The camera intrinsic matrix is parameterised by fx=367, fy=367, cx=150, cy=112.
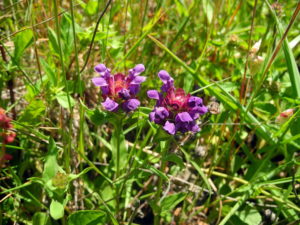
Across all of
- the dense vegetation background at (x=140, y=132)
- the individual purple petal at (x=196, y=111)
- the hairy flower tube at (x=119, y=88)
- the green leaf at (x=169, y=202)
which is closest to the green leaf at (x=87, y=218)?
the dense vegetation background at (x=140, y=132)

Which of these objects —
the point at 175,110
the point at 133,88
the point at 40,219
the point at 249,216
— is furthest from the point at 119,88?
the point at 249,216

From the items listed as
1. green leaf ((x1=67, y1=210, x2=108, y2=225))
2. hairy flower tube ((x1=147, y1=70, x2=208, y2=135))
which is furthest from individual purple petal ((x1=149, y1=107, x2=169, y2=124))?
green leaf ((x1=67, y1=210, x2=108, y2=225))

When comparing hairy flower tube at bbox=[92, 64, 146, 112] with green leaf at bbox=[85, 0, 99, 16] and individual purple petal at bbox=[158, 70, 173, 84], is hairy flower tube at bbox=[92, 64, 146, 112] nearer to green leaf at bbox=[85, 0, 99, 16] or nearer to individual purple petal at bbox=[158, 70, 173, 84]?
individual purple petal at bbox=[158, 70, 173, 84]

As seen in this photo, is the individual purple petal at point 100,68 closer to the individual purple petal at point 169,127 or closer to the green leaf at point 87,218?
the individual purple petal at point 169,127

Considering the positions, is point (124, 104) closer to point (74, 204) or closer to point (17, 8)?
point (74, 204)

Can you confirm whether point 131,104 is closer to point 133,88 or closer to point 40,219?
point 133,88
